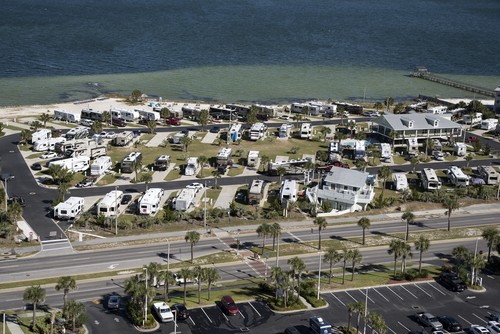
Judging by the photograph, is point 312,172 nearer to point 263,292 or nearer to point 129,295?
point 263,292

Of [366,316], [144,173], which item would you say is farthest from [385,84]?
[366,316]

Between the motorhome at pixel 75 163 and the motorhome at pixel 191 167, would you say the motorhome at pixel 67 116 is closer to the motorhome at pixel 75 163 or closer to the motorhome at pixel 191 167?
the motorhome at pixel 75 163

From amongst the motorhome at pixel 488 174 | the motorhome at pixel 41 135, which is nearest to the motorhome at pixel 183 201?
the motorhome at pixel 41 135

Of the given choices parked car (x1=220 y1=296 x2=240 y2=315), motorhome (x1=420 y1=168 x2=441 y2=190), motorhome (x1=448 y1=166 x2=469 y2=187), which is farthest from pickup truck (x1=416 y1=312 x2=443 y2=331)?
motorhome (x1=448 y1=166 x2=469 y2=187)

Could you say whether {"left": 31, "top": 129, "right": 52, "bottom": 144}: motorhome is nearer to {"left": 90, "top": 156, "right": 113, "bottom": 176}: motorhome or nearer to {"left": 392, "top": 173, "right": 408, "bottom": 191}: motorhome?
{"left": 90, "top": 156, "right": 113, "bottom": 176}: motorhome

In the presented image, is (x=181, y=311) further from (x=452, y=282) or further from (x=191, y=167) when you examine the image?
(x=191, y=167)

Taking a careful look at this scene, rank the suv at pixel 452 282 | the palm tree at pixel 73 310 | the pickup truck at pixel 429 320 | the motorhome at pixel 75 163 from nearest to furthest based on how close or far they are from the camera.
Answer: the palm tree at pixel 73 310 < the pickup truck at pixel 429 320 < the suv at pixel 452 282 < the motorhome at pixel 75 163

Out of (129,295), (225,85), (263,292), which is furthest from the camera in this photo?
(225,85)
